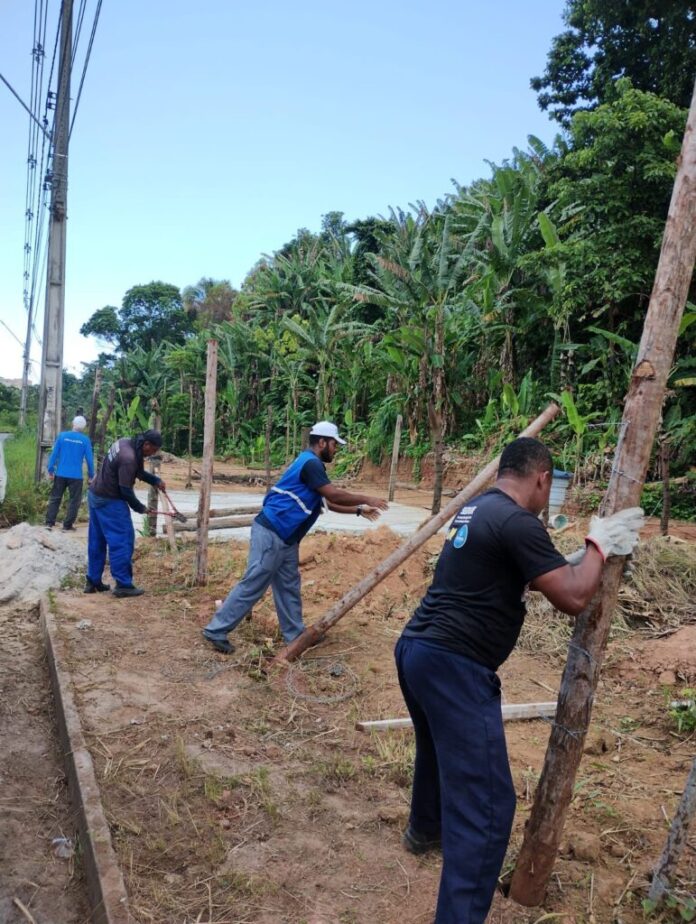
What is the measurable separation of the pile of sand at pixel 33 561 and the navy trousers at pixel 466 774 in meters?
5.51

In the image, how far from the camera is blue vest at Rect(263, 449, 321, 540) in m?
5.21

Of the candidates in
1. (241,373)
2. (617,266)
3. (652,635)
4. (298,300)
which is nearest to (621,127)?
(617,266)

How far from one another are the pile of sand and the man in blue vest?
2.65 metres

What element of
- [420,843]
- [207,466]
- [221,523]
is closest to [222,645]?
[207,466]

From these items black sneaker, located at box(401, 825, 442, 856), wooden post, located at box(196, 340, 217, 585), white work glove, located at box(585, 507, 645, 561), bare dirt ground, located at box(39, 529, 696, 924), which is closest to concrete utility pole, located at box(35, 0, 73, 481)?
wooden post, located at box(196, 340, 217, 585)

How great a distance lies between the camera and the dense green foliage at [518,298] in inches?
480

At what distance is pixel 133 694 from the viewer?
4.67 meters

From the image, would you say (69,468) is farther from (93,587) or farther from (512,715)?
(512,715)

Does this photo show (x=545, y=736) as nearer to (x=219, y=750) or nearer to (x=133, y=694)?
(x=219, y=750)

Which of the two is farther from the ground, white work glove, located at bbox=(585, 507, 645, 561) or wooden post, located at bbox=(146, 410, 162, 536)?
white work glove, located at bbox=(585, 507, 645, 561)

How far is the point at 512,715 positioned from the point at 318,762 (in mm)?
1283

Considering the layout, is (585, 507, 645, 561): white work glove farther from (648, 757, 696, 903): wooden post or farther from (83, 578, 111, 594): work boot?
(83, 578, 111, 594): work boot

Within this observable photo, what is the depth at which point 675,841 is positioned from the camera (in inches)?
100

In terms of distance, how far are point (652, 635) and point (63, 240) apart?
1175 centimetres
